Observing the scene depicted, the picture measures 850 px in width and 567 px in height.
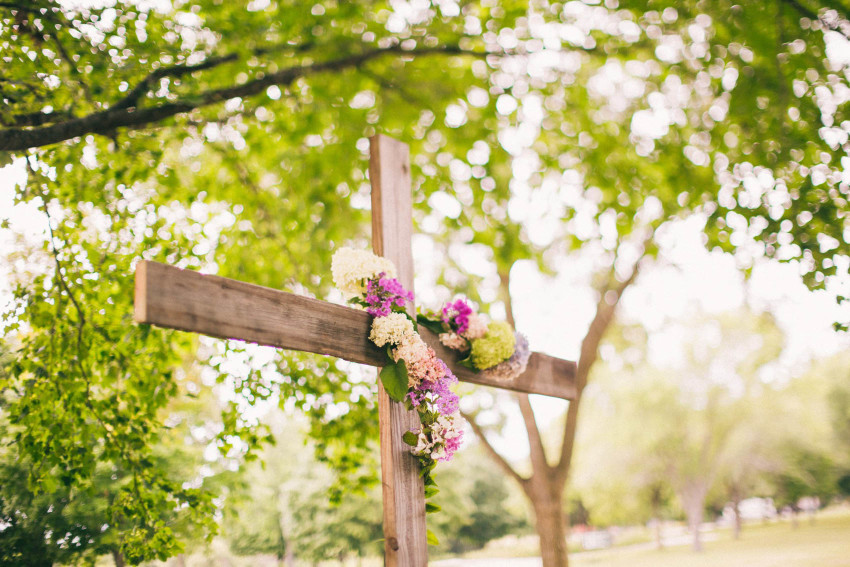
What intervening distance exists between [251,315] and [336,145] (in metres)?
3.51

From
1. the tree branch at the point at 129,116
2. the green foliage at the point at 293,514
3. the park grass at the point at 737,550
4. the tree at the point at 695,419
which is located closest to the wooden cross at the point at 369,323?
the tree branch at the point at 129,116

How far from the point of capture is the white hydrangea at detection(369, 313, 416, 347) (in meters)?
2.19

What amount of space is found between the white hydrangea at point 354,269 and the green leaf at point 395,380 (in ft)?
1.22

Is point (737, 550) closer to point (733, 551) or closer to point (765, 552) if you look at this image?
point (733, 551)

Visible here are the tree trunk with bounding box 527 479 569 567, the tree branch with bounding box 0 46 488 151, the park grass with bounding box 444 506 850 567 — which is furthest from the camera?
the park grass with bounding box 444 506 850 567

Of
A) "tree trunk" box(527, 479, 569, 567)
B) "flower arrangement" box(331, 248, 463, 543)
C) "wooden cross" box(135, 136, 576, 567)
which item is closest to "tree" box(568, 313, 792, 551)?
"tree trunk" box(527, 479, 569, 567)

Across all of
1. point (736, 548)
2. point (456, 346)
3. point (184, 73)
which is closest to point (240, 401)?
point (456, 346)

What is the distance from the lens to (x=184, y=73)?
3354 mm

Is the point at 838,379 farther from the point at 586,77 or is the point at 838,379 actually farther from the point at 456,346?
the point at 456,346

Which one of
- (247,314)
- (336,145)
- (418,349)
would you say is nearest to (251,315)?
(247,314)

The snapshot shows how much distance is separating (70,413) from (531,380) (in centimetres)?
234

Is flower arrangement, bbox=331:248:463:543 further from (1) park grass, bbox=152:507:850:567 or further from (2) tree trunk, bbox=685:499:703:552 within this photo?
(2) tree trunk, bbox=685:499:703:552

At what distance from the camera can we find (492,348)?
2559 millimetres

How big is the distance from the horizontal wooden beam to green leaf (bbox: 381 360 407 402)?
0.29ft
